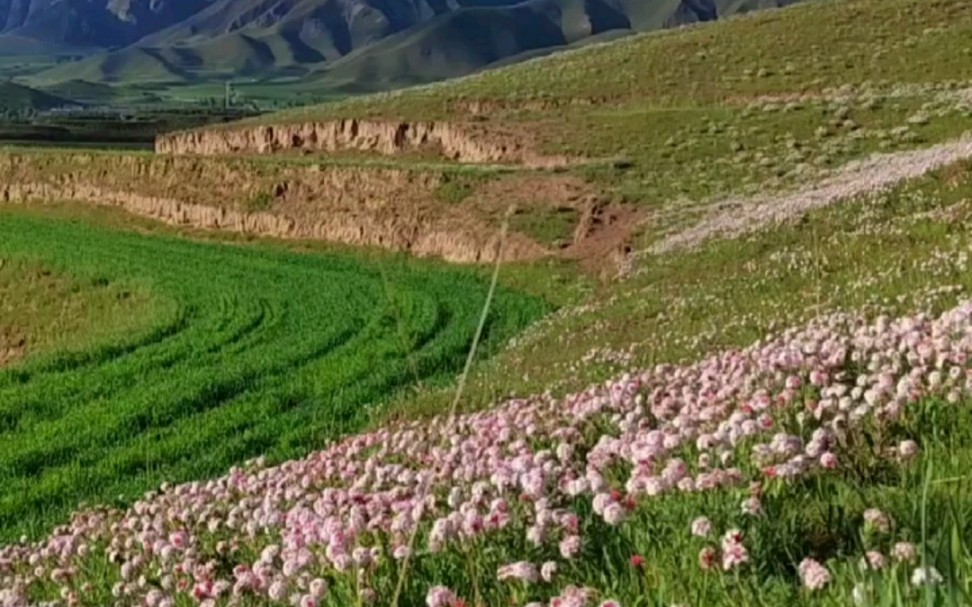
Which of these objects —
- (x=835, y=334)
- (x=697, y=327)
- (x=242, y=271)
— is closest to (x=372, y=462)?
(x=835, y=334)

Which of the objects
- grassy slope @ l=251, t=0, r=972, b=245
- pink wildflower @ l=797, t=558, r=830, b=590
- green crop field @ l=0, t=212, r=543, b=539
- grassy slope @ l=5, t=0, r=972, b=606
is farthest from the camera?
grassy slope @ l=251, t=0, r=972, b=245

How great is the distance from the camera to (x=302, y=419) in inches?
792

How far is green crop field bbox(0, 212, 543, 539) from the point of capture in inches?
707

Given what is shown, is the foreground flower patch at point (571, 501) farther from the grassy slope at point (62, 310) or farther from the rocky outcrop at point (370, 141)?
the rocky outcrop at point (370, 141)

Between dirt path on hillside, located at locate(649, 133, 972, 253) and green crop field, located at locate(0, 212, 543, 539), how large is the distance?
4.48 meters

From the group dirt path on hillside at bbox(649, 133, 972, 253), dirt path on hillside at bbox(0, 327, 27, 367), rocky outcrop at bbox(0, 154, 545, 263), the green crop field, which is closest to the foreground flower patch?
the green crop field

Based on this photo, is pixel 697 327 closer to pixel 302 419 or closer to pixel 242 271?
pixel 302 419

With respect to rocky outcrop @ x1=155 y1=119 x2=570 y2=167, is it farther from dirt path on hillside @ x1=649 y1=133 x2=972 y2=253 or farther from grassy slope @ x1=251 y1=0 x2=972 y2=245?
dirt path on hillside @ x1=649 y1=133 x2=972 y2=253

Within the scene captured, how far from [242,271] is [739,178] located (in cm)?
1586

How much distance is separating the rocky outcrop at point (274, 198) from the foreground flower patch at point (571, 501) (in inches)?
1109

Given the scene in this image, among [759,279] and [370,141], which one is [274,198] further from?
[759,279]

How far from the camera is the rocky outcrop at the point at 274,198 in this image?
1700 inches

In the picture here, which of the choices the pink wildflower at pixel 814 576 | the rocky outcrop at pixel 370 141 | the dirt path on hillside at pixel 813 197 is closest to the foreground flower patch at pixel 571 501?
the pink wildflower at pixel 814 576

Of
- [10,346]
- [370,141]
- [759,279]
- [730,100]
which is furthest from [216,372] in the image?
[370,141]
